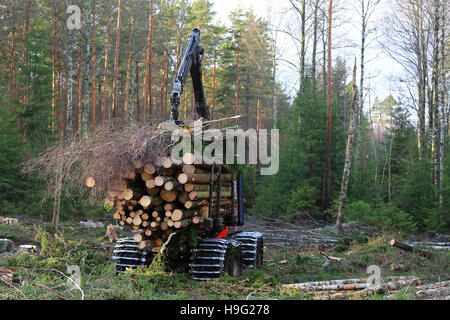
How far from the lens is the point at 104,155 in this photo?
643 cm

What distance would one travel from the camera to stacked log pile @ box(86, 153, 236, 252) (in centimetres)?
645

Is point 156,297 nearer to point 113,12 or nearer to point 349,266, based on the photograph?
point 349,266

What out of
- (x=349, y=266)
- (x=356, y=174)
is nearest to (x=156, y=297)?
(x=349, y=266)

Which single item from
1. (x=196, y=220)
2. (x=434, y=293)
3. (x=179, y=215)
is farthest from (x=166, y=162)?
(x=434, y=293)

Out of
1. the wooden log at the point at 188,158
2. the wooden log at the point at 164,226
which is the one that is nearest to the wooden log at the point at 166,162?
the wooden log at the point at 188,158

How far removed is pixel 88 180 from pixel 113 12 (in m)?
24.9

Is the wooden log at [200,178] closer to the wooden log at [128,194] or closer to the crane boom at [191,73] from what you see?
the wooden log at [128,194]

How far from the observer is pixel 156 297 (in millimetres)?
5836

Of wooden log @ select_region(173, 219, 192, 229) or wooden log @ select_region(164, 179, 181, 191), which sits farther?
wooden log @ select_region(173, 219, 192, 229)

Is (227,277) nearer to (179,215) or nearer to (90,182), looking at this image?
(179,215)

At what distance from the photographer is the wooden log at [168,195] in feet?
22.0

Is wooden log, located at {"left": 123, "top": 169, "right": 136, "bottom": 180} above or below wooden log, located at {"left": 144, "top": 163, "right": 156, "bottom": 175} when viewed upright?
below

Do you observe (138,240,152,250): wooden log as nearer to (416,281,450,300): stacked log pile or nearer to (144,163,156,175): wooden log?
(144,163,156,175): wooden log

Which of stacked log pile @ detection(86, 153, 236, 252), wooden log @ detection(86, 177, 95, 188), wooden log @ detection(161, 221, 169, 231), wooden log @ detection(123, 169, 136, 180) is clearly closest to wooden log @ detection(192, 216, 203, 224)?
stacked log pile @ detection(86, 153, 236, 252)
